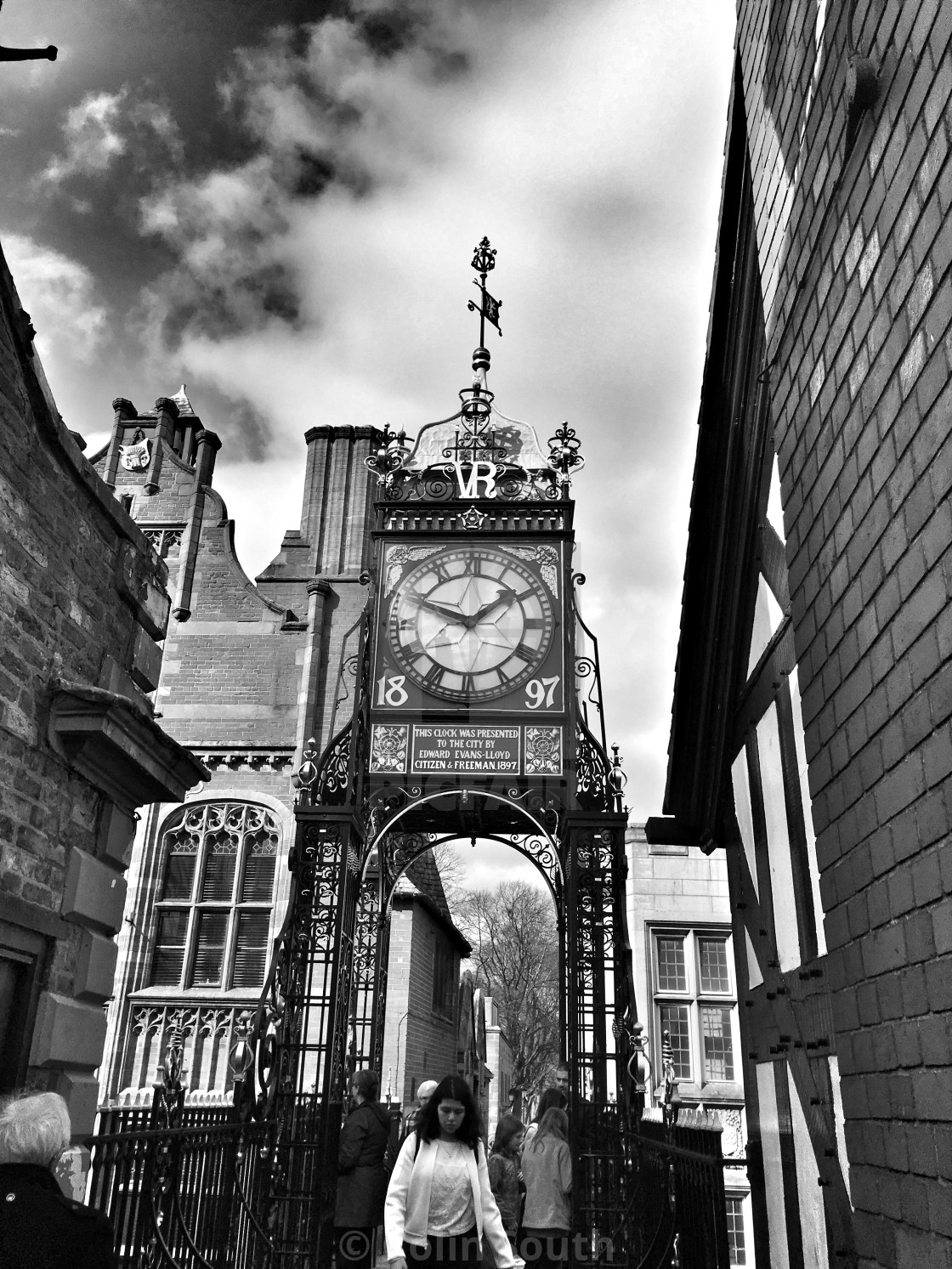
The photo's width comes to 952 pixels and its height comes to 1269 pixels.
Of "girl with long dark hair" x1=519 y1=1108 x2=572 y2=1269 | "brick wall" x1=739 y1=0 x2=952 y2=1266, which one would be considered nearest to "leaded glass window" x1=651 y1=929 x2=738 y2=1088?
"girl with long dark hair" x1=519 y1=1108 x2=572 y2=1269

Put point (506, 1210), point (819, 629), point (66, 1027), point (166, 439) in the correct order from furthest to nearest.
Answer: point (166, 439), point (506, 1210), point (66, 1027), point (819, 629)

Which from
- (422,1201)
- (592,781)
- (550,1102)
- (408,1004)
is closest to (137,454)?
(408,1004)

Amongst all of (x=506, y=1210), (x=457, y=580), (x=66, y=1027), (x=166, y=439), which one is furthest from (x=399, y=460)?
(x=166, y=439)

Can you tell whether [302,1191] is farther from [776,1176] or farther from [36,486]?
[36,486]

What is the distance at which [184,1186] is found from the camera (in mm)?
5859

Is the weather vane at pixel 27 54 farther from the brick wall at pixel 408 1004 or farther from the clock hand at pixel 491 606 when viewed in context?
the brick wall at pixel 408 1004

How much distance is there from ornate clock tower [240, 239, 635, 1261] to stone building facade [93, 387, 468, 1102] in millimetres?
6078

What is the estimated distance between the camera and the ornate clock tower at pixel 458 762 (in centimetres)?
806

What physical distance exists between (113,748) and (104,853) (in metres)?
0.75

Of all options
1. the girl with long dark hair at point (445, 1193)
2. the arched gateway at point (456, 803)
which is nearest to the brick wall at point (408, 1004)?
the arched gateway at point (456, 803)

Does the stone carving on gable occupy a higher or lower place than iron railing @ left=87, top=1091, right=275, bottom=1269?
higher

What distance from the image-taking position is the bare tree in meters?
50.7

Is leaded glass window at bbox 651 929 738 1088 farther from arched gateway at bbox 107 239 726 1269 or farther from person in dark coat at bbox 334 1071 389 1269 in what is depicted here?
person in dark coat at bbox 334 1071 389 1269

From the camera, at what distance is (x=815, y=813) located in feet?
11.1
